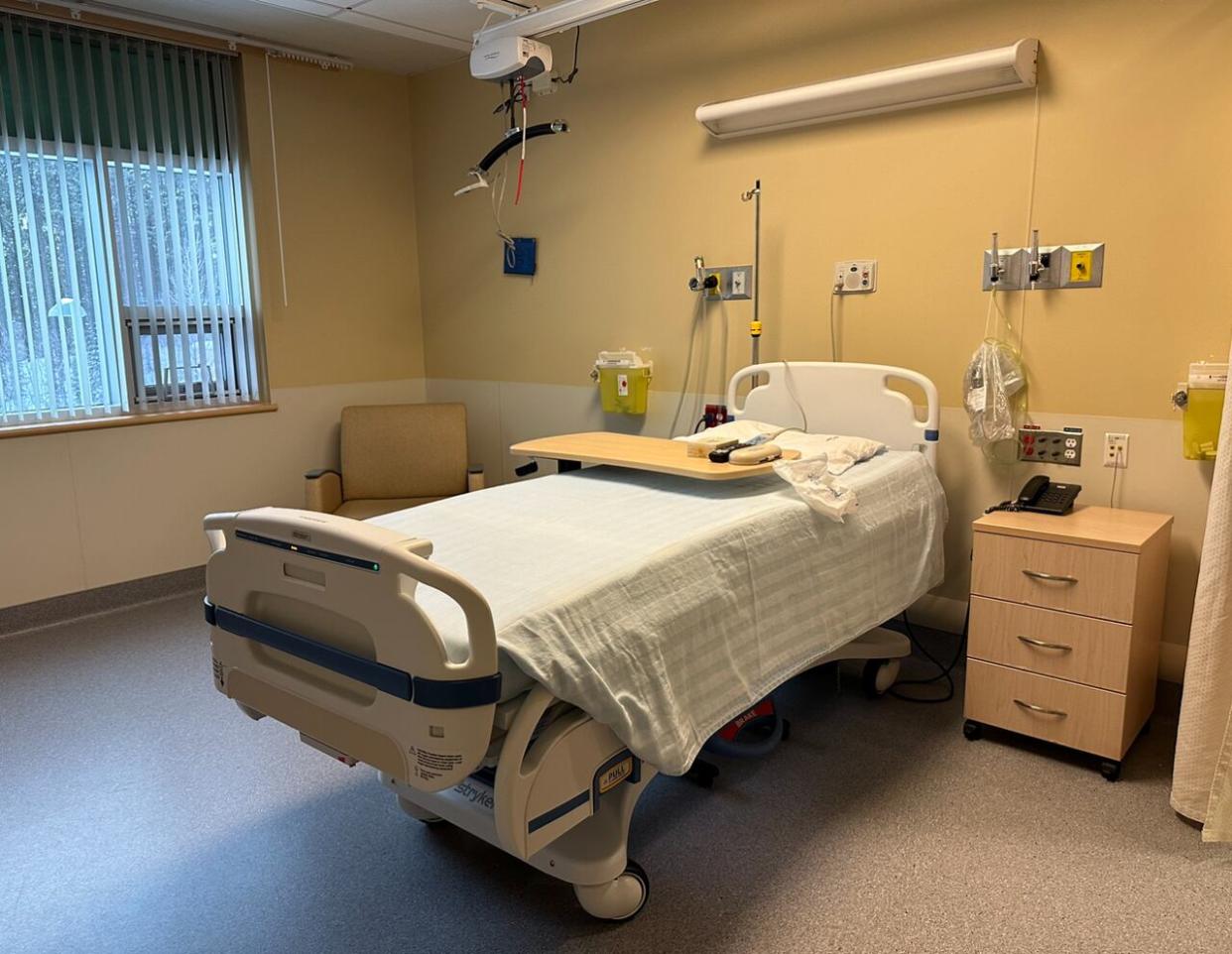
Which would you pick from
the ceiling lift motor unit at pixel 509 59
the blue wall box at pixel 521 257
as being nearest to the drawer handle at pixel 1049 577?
the ceiling lift motor unit at pixel 509 59

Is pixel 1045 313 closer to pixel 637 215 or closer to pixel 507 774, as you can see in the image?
pixel 637 215

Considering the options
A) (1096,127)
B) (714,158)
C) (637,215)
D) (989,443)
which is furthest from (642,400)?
(1096,127)

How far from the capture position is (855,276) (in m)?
3.12

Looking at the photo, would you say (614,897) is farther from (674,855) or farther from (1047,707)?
(1047,707)

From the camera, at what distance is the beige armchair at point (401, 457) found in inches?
163

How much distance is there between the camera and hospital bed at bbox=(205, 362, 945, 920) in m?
1.46

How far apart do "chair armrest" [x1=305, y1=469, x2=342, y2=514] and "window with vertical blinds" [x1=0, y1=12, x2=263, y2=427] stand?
2.15 ft

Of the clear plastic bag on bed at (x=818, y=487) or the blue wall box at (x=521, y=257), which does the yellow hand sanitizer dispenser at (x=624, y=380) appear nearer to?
the blue wall box at (x=521, y=257)

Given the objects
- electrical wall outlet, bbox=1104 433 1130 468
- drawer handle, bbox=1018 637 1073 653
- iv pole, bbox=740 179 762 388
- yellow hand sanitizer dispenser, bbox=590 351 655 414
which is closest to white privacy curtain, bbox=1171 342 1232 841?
drawer handle, bbox=1018 637 1073 653

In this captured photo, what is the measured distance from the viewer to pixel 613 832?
1809 mm

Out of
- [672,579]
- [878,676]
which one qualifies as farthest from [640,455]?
[878,676]

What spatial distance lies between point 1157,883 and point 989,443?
4.53 ft

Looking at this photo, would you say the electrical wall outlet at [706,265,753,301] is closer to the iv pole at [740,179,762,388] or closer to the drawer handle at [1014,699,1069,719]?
the iv pole at [740,179,762,388]

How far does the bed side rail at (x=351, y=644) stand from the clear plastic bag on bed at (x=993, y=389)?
1910 mm
